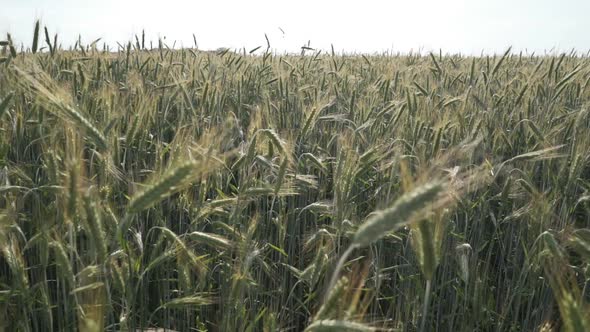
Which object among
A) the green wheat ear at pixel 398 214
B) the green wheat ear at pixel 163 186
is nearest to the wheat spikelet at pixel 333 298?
the green wheat ear at pixel 398 214

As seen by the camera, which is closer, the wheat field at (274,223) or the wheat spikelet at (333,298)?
the wheat spikelet at (333,298)

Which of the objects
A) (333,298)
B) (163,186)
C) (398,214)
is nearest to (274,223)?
(163,186)

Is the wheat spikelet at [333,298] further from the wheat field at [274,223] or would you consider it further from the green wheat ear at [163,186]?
the green wheat ear at [163,186]

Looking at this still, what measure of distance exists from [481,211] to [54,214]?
1805mm

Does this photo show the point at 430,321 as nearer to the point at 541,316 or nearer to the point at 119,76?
the point at 541,316

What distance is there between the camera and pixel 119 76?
4449 mm

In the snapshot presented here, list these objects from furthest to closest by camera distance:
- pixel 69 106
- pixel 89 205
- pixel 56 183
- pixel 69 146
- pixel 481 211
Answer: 1. pixel 481 211
2. pixel 56 183
3. pixel 69 146
4. pixel 69 106
5. pixel 89 205

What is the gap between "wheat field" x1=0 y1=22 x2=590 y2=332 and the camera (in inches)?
52.0

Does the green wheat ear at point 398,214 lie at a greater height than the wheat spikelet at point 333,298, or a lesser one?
greater

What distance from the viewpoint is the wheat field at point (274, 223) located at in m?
1.32

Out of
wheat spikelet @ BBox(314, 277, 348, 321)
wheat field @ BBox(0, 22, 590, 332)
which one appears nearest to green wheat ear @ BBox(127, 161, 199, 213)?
wheat field @ BBox(0, 22, 590, 332)

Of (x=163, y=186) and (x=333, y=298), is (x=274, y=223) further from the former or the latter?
(x=333, y=298)

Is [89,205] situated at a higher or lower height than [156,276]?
higher

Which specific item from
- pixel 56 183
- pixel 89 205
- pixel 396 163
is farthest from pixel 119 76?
pixel 89 205
